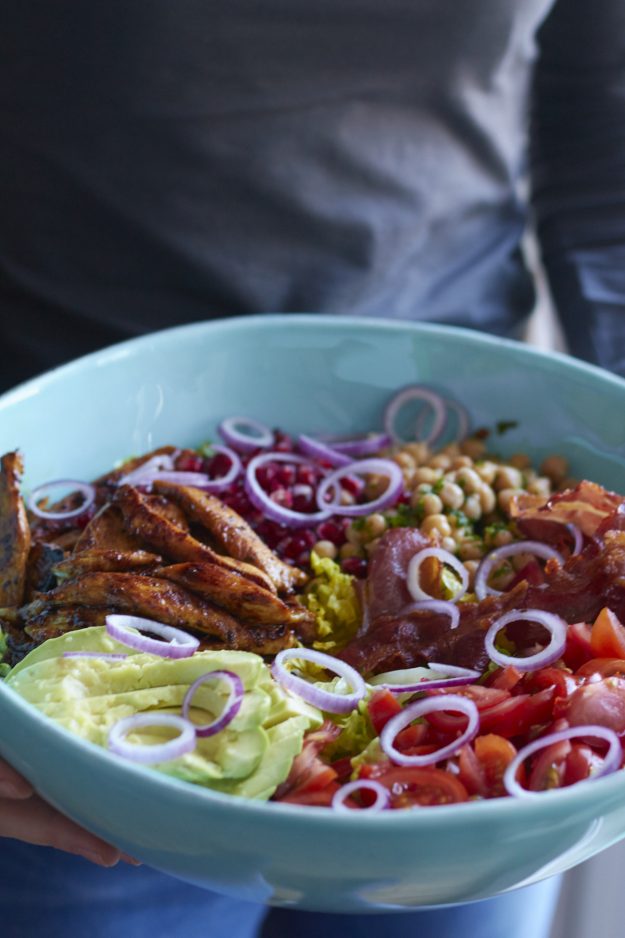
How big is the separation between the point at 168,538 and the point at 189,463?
0.35m

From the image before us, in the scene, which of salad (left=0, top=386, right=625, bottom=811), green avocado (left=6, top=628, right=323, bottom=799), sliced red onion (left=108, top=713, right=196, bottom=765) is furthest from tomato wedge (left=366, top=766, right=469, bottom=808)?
sliced red onion (left=108, top=713, right=196, bottom=765)

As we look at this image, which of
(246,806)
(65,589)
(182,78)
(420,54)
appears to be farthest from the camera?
(420,54)

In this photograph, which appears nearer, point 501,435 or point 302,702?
point 302,702

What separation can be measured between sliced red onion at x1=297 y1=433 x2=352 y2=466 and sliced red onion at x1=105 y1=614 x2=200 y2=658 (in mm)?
681

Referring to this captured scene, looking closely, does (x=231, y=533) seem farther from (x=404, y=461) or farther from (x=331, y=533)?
(x=404, y=461)

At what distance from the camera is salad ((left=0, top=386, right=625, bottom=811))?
145 cm

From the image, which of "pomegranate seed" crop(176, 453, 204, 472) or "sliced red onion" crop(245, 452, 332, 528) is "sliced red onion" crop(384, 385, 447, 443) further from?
"pomegranate seed" crop(176, 453, 204, 472)

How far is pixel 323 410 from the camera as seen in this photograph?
8.06 feet

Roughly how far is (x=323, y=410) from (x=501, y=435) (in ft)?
1.36

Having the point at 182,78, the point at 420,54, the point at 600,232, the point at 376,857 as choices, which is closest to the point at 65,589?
the point at 376,857

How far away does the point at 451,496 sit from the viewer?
2.16 m

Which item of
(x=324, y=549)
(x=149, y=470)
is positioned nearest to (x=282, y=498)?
(x=324, y=549)

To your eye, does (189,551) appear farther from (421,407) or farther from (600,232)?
(600,232)

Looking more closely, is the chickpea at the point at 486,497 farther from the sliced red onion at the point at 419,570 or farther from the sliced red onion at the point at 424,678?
the sliced red onion at the point at 424,678
